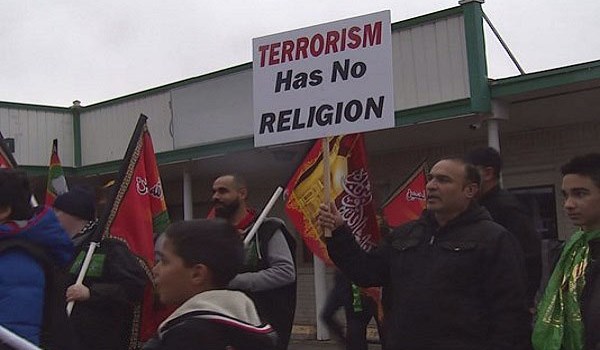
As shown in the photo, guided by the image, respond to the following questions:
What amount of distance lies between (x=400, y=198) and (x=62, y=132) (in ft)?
31.4

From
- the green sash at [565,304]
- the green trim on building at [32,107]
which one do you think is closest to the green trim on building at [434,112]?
the green sash at [565,304]

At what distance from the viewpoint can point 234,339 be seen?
2641 millimetres

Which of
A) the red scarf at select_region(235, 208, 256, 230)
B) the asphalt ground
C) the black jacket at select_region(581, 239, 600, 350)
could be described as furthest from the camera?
the asphalt ground

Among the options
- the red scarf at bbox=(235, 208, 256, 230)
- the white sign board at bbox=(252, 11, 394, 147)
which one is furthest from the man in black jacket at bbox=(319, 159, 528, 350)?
the red scarf at bbox=(235, 208, 256, 230)

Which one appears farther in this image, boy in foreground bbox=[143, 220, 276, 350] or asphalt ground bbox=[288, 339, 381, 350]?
asphalt ground bbox=[288, 339, 381, 350]

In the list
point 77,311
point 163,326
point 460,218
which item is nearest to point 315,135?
point 460,218

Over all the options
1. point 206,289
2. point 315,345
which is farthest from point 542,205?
point 206,289

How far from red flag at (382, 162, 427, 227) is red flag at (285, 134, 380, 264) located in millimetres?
3083

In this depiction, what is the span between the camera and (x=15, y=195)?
368 cm

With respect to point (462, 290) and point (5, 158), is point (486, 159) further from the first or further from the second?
point (5, 158)

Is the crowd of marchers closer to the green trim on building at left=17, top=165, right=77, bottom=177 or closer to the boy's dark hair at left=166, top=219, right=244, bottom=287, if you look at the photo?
the boy's dark hair at left=166, top=219, right=244, bottom=287

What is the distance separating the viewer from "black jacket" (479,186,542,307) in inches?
186

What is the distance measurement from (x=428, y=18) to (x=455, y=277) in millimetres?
7253

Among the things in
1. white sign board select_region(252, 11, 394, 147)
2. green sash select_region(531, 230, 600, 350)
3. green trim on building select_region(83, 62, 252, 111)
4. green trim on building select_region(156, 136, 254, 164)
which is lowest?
green sash select_region(531, 230, 600, 350)
